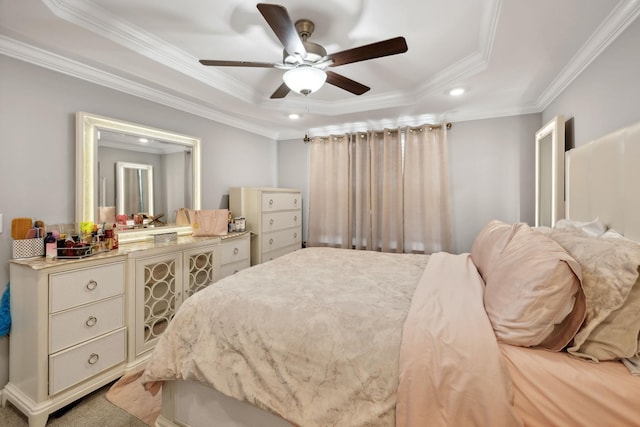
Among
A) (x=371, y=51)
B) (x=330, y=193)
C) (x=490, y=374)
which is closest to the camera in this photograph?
(x=490, y=374)

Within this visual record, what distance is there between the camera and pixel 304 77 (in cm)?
179

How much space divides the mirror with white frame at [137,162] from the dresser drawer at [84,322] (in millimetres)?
675

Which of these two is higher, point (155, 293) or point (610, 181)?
point (610, 181)

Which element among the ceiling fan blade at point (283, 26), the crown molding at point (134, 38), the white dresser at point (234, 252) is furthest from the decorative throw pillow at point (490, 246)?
the crown molding at point (134, 38)

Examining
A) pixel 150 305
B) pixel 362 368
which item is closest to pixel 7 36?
pixel 150 305

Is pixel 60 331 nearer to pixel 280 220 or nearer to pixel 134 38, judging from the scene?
pixel 134 38

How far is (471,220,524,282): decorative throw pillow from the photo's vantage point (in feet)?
4.91

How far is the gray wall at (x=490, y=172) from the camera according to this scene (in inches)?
123

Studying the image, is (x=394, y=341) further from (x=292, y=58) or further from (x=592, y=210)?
(x=292, y=58)

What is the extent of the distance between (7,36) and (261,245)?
2598mm

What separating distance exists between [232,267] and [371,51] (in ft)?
A: 8.03

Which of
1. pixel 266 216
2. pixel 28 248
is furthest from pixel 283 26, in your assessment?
pixel 266 216

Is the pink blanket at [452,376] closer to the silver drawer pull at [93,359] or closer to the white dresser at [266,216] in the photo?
the silver drawer pull at [93,359]

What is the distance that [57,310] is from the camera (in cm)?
167
